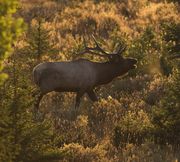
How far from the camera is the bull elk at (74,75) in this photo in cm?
1106

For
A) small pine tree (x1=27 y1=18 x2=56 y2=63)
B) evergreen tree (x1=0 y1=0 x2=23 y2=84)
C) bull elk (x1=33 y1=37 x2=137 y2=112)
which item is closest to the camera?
evergreen tree (x1=0 y1=0 x2=23 y2=84)

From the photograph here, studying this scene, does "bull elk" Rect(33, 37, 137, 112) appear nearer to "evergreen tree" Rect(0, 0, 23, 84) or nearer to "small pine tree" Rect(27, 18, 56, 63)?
"small pine tree" Rect(27, 18, 56, 63)

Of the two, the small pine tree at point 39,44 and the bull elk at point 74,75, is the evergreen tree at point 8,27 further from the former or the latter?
the small pine tree at point 39,44

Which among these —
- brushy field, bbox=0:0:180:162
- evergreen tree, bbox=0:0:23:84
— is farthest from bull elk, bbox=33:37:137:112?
evergreen tree, bbox=0:0:23:84

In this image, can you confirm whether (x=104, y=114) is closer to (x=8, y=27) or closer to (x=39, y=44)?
(x=39, y=44)

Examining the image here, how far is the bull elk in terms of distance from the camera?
11.1 meters

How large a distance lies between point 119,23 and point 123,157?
17.0 m

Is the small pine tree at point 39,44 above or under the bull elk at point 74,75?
above

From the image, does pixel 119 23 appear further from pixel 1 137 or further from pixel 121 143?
pixel 1 137

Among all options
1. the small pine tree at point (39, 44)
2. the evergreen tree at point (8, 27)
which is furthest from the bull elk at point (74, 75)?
the evergreen tree at point (8, 27)

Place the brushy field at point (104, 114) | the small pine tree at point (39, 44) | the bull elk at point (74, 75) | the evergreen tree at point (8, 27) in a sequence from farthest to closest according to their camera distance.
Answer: the small pine tree at point (39, 44), the bull elk at point (74, 75), the brushy field at point (104, 114), the evergreen tree at point (8, 27)

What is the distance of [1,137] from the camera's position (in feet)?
19.1

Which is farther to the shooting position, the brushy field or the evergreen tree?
the brushy field

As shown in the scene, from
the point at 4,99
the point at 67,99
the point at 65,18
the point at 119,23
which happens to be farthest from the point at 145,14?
the point at 4,99
